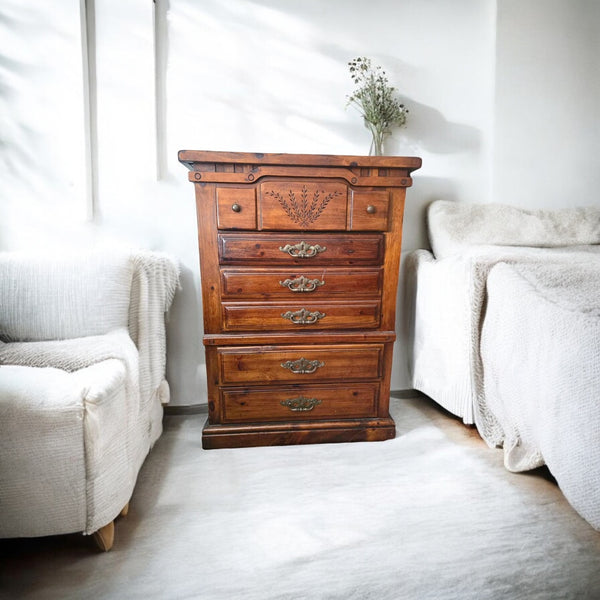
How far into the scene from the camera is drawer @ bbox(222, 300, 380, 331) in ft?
5.22

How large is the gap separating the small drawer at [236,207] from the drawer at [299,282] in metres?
0.19

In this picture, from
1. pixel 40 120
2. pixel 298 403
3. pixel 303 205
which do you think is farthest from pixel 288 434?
pixel 40 120

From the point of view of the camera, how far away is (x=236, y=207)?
1.51 metres

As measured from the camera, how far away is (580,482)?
3.24ft

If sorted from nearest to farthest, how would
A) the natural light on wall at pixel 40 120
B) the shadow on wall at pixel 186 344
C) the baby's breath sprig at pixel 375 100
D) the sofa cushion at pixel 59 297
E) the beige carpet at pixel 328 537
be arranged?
the beige carpet at pixel 328 537
the sofa cushion at pixel 59 297
the natural light on wall at pixel 40 120
the baby's breath sprig at pixel 375 100
the shadow on wall at pixel 186 344

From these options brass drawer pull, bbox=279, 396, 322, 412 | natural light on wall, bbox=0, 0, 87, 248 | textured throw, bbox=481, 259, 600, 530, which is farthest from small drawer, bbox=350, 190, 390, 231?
natural light on wall, bbox=0, 0, 87, 248

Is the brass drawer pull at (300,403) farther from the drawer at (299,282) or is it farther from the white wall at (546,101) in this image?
the white wall at (546,101)

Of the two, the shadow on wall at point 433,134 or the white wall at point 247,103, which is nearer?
the white wall at point 247,103

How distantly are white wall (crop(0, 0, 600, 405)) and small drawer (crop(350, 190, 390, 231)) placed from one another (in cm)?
57

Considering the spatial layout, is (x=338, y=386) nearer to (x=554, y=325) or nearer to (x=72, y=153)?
(x=554, y=325)

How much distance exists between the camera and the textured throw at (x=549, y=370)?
984 mm

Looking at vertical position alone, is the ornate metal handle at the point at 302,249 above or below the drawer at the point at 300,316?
above

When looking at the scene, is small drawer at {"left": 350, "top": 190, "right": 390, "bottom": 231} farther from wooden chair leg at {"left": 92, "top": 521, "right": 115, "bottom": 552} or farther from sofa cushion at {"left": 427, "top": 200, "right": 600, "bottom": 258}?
wooden chair leg at {"left": 92, "top": 521, "right": 115, "bottom": 552}

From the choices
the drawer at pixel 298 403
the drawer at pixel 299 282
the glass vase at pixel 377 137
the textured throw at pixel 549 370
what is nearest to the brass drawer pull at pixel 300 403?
the drawer at pixel 298 403
